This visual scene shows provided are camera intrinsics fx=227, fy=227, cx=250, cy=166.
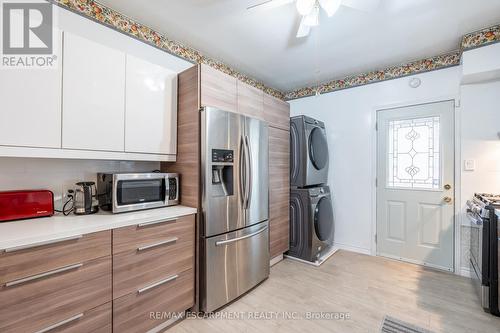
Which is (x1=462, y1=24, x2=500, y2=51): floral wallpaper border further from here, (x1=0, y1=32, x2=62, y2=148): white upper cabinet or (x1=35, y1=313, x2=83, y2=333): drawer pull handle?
(x1=35, y1=313, x2=83, y2=333): drawer pull handle

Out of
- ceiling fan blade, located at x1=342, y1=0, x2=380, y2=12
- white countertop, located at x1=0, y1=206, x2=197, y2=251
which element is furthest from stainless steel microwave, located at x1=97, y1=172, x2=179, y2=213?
ceiling fan blade, located at x1=342, y1=0, x2=380, y2=12

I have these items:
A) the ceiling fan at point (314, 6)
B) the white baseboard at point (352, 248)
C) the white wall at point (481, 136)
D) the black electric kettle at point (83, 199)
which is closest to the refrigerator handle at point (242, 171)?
the ceiling fan at point (314, 6)

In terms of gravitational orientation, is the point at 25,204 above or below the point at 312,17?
below

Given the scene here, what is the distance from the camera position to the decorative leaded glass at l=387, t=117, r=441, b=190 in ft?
9.06

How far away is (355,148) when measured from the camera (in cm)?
330

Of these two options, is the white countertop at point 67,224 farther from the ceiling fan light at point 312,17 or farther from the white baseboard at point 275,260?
the ceiling fan light at point 312,17

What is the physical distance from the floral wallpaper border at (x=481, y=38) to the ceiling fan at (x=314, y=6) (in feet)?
4.19

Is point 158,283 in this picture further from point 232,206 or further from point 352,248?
point 352,248

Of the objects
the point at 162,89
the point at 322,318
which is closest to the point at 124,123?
the point at 162,89

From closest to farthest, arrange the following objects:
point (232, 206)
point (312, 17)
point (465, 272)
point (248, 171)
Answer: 1. point (312, 17)
2. point (232, 206)
3. point (248, 171)
4. point (465, 272)

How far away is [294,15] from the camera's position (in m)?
1.97

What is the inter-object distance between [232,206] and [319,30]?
1849 mm

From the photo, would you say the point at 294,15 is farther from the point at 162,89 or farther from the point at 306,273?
the point at 306,273

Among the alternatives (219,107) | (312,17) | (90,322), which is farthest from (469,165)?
(90,322)
